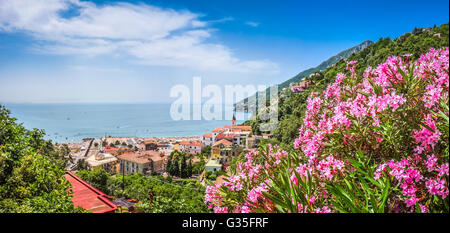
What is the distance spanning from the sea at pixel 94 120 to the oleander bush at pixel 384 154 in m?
1.65

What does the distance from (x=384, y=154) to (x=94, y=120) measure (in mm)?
4045

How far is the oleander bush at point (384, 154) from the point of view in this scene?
1014 millimetres

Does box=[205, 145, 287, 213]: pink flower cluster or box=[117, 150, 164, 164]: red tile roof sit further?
box=[117, 150, 164, 164]: red tile roof

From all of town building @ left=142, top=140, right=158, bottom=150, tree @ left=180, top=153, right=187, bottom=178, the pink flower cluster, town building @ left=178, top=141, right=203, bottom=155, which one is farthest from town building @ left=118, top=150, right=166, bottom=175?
the pink flower cluster

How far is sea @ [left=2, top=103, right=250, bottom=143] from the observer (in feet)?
8.91

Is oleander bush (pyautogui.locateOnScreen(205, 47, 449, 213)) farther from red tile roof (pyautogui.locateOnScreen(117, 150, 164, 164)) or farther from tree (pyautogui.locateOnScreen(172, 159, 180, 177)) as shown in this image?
tree (pyautogui.locateOnScreen(172, 159, 180, 177))

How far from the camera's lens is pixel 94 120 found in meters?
3.93

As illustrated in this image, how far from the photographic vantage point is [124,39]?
2.37 m

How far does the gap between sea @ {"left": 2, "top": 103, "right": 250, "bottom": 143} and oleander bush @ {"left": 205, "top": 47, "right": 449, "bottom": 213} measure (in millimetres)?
1650

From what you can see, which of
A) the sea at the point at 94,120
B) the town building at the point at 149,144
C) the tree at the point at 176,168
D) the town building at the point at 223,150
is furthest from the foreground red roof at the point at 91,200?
the tree at the point at 176,168
